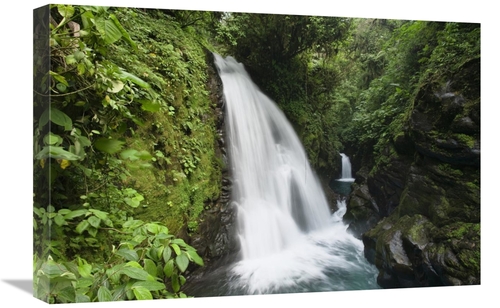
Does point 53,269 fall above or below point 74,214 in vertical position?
below

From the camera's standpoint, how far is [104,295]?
2.87m

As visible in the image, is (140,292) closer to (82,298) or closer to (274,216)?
(82,298)

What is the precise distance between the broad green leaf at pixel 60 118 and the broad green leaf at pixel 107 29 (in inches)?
22.0

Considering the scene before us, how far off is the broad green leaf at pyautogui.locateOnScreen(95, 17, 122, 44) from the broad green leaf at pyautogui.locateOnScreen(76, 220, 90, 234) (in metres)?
1.15

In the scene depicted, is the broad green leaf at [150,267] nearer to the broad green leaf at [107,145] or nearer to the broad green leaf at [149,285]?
the broad green leaf at [149,285]

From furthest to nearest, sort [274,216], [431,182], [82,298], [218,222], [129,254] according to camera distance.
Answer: [431,182] < [274,216] < [218,222] < [82,298] < [129,254]

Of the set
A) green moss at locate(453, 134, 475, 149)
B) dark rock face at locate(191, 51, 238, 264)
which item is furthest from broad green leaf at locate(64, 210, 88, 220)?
green moss at locate(453, 134, 475, 149)

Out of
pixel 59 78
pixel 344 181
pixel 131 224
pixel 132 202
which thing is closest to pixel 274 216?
pixel 344 181

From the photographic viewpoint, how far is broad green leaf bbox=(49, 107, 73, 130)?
315 cm

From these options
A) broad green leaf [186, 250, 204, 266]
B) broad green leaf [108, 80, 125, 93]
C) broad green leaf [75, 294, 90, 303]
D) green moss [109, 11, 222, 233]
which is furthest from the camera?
green moss [109, 11, 222, 233]

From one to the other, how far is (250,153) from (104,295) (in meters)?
1.82

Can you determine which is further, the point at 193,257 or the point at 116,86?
the point at 116,86

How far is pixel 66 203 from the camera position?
332 centimetres

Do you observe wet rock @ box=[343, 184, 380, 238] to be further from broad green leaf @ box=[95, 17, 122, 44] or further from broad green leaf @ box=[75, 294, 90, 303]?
broad green leaf @ box=[95, 17, 122, 44]
